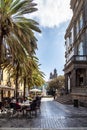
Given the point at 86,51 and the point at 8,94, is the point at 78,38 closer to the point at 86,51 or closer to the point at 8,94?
the point at 86,51

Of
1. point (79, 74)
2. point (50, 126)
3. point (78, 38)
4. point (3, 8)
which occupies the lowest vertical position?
point (50, 126)

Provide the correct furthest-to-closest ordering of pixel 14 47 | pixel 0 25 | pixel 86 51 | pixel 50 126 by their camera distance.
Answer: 1. pixel 86 51
2. pixel 14 47
3. pixel 0 25
4. pixel 50 126

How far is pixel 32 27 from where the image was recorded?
83.5 ft

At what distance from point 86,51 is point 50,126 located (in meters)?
36.2

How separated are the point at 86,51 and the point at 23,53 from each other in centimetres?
2909

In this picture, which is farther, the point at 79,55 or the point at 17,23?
the point at 79,55

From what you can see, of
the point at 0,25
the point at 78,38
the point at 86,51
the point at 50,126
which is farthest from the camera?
the point at 78,38

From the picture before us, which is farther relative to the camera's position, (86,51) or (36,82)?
(36,82)

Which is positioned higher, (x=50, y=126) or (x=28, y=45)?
(x=28, y=45)

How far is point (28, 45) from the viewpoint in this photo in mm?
24641

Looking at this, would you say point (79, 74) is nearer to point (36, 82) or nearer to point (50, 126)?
point (36, 82)

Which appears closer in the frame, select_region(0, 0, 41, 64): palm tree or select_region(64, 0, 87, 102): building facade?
select_region(0, 0, 41, 64): palm tree

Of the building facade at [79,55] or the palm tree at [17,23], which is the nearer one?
the palm tree at [17,23]

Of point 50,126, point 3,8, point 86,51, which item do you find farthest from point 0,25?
point 86,51
